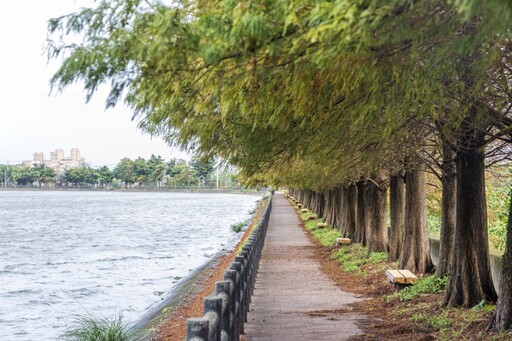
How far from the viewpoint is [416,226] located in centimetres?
1596

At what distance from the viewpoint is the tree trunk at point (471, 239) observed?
1093 cm

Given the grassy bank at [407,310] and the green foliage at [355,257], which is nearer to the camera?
the grassy bank at [407,310]

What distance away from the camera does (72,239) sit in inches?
2121

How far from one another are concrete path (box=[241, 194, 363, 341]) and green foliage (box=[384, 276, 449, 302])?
102 cm

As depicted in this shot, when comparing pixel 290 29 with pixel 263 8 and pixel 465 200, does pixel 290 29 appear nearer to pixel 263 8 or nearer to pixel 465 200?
pixel 263 8

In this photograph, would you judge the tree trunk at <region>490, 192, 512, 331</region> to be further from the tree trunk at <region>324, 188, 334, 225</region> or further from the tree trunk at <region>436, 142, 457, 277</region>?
the tree trunk at <region>324, 188, 334, 225</region>

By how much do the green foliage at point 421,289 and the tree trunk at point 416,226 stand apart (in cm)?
187

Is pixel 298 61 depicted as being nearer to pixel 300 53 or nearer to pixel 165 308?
pixel 300 53

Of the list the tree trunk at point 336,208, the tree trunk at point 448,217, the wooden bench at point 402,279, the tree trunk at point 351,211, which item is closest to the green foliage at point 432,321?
the tree trunk at point 448,217

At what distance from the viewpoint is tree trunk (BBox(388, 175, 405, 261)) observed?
18891 millimetres

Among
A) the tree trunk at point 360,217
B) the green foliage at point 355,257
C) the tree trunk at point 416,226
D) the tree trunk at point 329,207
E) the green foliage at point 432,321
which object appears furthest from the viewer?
the tree trunk at point 329,207

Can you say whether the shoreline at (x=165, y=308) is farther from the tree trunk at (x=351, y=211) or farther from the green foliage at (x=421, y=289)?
the tree trunk at (x=351, y=211)

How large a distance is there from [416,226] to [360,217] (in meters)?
9.45

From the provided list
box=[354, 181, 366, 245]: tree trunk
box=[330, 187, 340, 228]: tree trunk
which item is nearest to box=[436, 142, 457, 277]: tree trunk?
box=[354, 181, 366, 245]: tree trunk
